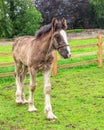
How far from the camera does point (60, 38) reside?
6500mm

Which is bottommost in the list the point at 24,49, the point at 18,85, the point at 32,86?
the point at 18,85

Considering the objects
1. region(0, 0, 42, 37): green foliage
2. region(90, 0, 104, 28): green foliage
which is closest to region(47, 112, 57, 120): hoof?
region(0, 0, 42, 37): green foliage

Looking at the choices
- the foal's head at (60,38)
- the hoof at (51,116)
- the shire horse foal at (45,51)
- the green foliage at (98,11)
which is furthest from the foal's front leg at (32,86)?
the green foliage at (98,11)

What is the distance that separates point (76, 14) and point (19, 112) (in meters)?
39.0

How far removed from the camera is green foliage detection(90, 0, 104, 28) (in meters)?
46.4

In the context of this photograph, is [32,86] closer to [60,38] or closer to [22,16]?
[60,38]

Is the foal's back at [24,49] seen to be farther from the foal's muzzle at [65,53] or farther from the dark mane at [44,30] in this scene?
the foal's muzzle at [65,53]

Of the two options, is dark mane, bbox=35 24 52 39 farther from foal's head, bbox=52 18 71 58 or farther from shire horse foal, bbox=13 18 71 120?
foal's head, bbox=52 18 71 58

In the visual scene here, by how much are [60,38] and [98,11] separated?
40800mm

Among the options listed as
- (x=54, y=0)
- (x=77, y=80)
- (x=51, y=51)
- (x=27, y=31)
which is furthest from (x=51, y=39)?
(x=54, y=0)

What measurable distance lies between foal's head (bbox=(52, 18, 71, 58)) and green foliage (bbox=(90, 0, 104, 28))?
A: 4007cm

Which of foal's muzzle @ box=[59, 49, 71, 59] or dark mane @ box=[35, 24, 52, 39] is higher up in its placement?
dark mane @ box=[35, 24, 52, 39]

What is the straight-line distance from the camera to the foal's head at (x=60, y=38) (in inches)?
254

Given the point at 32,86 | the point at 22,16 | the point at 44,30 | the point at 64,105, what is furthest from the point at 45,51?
the point at 22,16
